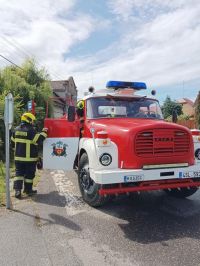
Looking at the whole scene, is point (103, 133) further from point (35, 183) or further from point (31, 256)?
point (35, 183)

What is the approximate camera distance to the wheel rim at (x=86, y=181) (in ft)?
21.9

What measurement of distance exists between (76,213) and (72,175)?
4.26m

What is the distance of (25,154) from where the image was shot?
774cm

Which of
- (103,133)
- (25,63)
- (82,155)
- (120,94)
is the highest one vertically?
(25,63)

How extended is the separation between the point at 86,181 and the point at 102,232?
1.57 m

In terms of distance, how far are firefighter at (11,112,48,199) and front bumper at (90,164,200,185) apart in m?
2.18

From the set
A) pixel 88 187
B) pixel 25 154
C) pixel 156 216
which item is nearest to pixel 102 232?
pixel 156 216

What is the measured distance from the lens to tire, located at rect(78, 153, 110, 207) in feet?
21.3

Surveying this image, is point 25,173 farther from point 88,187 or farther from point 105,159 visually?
point 105,159

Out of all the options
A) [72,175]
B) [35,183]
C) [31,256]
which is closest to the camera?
[31,256]

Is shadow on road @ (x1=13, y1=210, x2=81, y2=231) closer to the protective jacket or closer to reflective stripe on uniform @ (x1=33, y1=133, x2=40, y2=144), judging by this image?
the protective jacket

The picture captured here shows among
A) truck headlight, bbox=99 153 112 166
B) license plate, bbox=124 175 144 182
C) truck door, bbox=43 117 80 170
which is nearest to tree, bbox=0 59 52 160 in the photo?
truck door, bbox=43 117 80 170

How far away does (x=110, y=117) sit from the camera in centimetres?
725

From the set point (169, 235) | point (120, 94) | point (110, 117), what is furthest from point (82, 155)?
point (169, 235)
